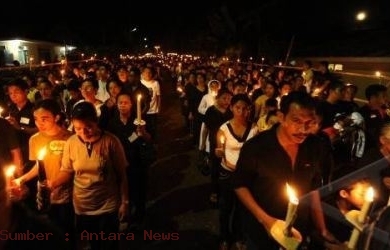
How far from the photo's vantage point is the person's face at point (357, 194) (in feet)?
12.6

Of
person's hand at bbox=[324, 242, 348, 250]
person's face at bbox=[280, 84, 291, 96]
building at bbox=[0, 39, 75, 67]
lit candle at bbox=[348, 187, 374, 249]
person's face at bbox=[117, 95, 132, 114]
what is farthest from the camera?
building at bbox=[0, 39, 75, 67]

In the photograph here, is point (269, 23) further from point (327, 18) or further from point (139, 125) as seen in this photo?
point (139, 125)

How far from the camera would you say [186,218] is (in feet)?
22.5

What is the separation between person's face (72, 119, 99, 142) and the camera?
13.7 feet

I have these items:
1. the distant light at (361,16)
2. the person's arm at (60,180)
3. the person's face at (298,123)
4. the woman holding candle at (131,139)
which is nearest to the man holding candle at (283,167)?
the person's face at (298,123)

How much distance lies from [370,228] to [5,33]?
139 ft

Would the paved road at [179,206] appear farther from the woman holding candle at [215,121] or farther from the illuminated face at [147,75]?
the illuminated face at [147,75]

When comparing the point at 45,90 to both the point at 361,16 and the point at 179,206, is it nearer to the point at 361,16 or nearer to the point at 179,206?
the point at 179,206

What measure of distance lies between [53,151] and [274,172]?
2.35m

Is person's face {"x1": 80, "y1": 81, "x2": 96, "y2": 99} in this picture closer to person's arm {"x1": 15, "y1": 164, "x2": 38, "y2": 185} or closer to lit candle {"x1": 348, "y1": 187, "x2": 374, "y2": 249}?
person's arm {"x1": 15, "y1": 164, "x2": 38, "y2": 185}

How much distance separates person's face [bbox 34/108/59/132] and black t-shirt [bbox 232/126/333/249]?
83.2 inches

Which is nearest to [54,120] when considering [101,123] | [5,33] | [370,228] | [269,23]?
[101,123]

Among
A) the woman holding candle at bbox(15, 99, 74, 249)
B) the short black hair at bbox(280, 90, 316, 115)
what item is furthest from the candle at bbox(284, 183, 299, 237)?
the woman holding candle at bbox(15, 99, 74, 249)

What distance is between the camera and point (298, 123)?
3.39m
